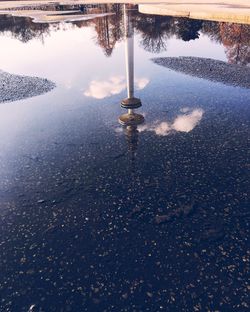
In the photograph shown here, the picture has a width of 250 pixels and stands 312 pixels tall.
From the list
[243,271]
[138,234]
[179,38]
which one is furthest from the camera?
[179,38]

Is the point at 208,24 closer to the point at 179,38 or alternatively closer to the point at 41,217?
the point at 179,38

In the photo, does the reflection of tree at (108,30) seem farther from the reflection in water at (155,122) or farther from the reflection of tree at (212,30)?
the reflection in water at (155,122)

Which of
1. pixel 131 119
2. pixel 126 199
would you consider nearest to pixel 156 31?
pixel 131 119

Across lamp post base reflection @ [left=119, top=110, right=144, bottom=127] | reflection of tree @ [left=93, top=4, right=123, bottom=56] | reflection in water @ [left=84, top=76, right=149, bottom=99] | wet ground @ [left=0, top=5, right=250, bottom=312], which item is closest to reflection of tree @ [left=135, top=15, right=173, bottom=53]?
reflection of tree @ [left=93, top=4, right=123, bottom=56]

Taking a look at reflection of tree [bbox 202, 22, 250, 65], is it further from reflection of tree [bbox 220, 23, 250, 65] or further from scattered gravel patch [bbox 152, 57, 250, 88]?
scattered gravel patch [bbox 152, 57, 250, 88]

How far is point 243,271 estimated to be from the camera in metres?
4.93

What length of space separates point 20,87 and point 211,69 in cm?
967

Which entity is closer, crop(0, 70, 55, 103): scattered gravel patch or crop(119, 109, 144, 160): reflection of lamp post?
crop(119, 109, 144, 160): reflection of lamp post

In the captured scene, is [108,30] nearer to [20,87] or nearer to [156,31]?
[156,31]

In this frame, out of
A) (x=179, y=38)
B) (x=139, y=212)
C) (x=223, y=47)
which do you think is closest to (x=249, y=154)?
(x=139, y=212)

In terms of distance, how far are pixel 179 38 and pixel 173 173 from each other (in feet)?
62.2

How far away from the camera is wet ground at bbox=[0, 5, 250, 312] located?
15.6 ft

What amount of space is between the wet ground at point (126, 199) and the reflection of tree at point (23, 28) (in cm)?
1510

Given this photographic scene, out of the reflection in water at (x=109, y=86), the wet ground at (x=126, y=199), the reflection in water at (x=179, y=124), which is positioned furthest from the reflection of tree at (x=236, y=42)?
the reflection in water at (x=179, y=124)
